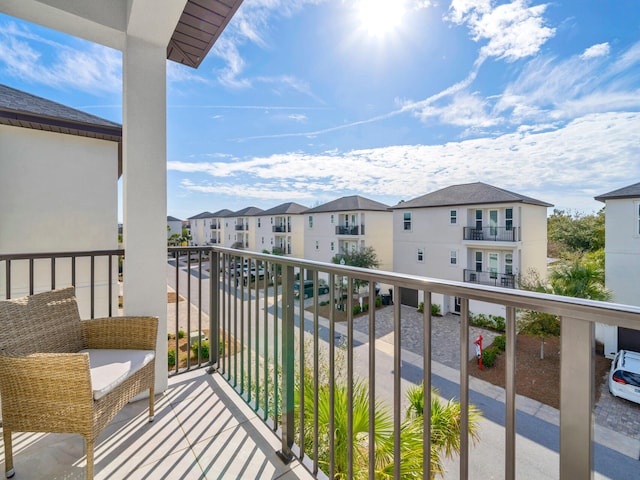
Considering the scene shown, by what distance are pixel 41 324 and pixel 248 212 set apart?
27.8m

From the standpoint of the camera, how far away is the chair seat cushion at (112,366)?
154cm

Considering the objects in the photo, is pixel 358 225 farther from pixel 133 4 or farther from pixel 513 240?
pixel 133 4

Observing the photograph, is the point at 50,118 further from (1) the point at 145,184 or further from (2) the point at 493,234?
(2) the point at 493,234

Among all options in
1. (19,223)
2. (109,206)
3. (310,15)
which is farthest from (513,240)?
(19,223)

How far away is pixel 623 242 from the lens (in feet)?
30.8

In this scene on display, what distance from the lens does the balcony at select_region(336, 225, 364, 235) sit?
18.8m

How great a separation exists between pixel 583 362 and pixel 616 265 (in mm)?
12331

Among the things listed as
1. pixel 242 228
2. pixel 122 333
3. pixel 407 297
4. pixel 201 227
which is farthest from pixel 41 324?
pixel 201 227

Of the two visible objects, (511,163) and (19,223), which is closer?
(19,223)

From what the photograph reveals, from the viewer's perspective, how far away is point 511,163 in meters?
19.5

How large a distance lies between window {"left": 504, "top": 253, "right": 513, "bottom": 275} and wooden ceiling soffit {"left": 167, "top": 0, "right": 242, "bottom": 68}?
541 inches

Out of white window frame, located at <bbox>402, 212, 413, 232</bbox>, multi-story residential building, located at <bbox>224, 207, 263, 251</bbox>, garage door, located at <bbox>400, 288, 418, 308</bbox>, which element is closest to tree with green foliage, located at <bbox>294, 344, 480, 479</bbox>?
garage door, located at <bbox>400, 288, 418, 308</bbox>

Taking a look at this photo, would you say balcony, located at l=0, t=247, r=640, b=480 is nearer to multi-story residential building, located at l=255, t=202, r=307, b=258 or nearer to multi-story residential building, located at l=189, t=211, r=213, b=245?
multi-story residential building, located at l=255, t=202, r=307, b=258

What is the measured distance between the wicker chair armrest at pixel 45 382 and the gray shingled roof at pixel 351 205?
17.5 m
